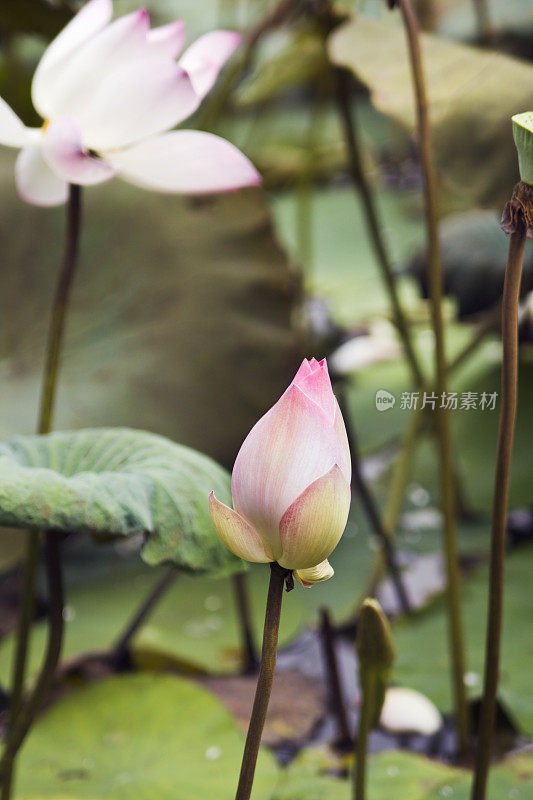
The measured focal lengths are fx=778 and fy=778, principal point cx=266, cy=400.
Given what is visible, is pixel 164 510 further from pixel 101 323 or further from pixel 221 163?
pixel 101 323

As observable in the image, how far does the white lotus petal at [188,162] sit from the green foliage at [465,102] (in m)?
0.13

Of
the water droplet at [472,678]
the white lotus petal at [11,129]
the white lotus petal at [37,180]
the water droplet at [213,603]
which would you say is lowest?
the water droplet at [213,603]

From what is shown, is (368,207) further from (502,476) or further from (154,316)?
(502,476)

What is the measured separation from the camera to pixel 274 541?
24 centimetres

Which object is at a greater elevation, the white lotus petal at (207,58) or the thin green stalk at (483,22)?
the thin green stalk at (483,22)

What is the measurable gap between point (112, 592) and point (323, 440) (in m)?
0.55

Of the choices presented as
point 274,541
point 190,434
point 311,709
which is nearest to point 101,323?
point 190,434

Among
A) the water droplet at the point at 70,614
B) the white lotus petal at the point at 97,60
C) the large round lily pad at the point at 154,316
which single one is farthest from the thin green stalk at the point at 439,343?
the water droplet at the point at 70,614

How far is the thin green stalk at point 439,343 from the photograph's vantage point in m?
0.41

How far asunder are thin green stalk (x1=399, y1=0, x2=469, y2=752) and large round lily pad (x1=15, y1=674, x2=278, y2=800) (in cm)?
12

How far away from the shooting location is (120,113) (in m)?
0.37

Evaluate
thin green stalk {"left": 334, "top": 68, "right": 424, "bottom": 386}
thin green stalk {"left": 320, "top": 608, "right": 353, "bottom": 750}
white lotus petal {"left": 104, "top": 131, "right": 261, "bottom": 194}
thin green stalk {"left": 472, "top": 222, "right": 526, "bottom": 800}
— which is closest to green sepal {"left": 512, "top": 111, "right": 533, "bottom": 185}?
thin green stalk {"left": 472, "top": 222, "right": 526, "bottom": 800}

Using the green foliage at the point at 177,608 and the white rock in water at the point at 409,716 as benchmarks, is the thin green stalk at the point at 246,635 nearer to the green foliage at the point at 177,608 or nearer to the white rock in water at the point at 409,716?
the green foliage at the point at 177,608

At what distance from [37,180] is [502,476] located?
0.28 metres
